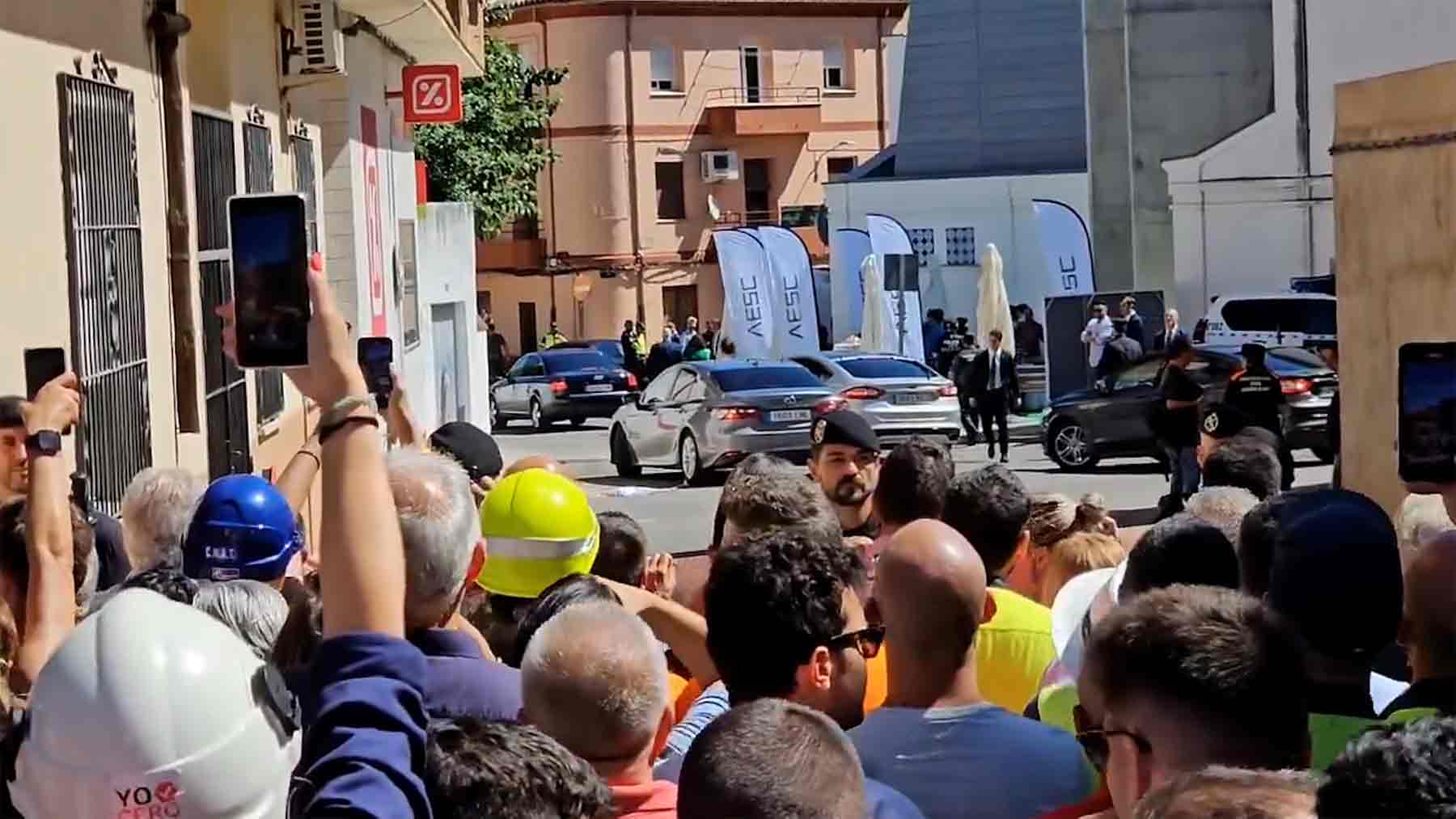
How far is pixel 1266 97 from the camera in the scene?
129 feet

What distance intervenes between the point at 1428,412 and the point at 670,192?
54.7 m

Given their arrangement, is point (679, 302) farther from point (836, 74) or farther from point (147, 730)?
point (147, 730)

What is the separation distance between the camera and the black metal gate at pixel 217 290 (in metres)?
11.5

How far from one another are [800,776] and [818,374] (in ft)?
78.7

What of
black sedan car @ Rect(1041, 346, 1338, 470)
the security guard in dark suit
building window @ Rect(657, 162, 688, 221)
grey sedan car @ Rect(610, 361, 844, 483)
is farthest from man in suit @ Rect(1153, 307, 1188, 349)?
building window @ Rect(657, 162, 688, 221)

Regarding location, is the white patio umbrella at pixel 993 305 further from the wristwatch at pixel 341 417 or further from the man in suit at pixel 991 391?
the wristwatch at pixel 341 417

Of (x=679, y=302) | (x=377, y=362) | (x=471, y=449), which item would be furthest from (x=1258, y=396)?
(x=679, y=302)

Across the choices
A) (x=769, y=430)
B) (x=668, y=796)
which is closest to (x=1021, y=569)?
(x=668, y=796)

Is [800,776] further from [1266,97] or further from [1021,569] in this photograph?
[1266,97]

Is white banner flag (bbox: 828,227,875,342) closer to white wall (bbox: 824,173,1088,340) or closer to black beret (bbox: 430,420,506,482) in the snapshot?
white wall (bbox: 824,173,1088,340)

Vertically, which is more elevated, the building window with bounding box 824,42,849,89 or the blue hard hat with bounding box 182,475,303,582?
the building window with bounding box 824,42,849,89

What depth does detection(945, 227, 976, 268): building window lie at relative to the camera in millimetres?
46906

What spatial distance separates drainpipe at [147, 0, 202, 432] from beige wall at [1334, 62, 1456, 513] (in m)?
6.58

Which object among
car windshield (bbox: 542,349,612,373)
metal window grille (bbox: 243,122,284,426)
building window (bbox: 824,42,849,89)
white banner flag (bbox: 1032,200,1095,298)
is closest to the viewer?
metal window grille (bbox: 243,122,284,426)
